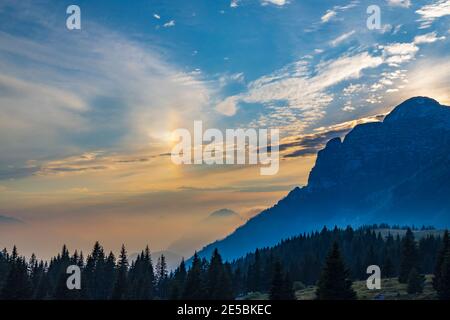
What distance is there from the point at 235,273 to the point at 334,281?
80.2m

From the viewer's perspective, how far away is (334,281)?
60.1 m

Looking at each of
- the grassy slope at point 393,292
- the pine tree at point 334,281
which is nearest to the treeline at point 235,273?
the pine tree at point 334,281

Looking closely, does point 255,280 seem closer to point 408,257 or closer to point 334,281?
point 408,257

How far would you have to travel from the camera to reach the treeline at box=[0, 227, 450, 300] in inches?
2623

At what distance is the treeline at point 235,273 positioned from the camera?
219 ft

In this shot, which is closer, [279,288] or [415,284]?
[279,288]

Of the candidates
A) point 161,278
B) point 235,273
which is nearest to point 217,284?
point 235,273

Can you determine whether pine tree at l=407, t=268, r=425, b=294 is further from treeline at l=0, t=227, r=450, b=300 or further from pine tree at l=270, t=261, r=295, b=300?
pine tree at l=270, t=261, r=295, b=300

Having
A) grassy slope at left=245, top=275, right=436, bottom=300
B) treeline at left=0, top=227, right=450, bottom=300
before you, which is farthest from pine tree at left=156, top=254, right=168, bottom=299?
grassy slope at left=245, top=275, right=436, bottom=300

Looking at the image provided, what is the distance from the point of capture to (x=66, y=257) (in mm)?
135625

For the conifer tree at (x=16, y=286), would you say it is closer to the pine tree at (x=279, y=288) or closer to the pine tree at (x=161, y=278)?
the pine tree at (x=279, y=288)

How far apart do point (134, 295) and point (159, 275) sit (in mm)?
54080
